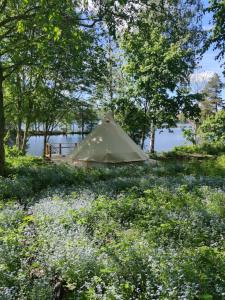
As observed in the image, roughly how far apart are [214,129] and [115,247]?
2875 cm

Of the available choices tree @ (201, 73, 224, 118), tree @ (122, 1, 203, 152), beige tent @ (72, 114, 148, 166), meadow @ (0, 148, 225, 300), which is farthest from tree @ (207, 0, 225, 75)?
tree @ (201, 73, 224, 118)

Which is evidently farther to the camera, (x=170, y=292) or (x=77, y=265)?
(x=77, y=265)

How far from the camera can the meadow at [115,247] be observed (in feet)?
Result: 15.0

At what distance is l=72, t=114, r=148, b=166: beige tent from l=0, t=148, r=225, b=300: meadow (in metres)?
7.25

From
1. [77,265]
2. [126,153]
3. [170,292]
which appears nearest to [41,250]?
[77,265]

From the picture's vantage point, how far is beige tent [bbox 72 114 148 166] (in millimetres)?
17844

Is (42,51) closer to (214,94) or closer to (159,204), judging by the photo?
(159,204)

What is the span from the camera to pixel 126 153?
59.7 ft

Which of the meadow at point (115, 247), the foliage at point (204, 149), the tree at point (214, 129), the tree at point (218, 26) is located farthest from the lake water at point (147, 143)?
the meadow at point (115, 247)

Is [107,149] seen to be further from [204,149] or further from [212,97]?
[212,97]

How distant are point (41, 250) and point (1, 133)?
36.2 ft

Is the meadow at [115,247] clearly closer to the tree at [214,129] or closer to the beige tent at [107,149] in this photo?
the beige tent at [107,149]

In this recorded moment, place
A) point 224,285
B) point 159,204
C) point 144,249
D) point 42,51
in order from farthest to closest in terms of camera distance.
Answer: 1. point 42,51
2. point 159,204
3. point 144,249
4. point 224,285

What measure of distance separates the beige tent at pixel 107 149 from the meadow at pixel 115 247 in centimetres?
725
